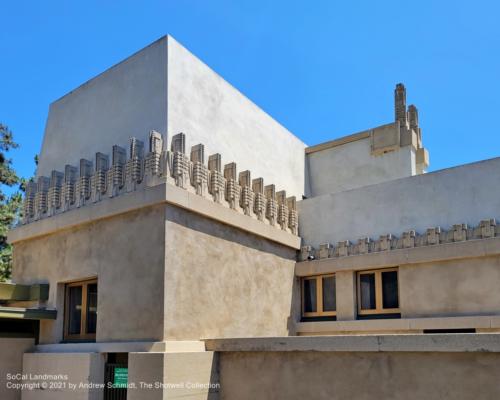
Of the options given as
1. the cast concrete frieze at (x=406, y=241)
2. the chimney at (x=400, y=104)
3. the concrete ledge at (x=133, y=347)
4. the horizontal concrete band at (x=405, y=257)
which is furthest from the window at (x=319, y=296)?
the chimney at (x=400, y=104)

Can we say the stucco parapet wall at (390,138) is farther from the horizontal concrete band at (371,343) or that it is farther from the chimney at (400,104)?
the horizontal concrete band at (371,343)

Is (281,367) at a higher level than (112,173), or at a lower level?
lower

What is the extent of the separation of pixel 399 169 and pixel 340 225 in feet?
9.92

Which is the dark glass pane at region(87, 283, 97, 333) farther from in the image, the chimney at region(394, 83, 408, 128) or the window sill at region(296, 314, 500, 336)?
the chimney at region(394, 83, 408, 128)

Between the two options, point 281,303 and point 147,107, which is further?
point 281,303

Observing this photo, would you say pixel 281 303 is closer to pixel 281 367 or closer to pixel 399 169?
pixel 281 367

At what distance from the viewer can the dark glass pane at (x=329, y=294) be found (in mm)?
13633

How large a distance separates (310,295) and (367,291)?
1.64 metres

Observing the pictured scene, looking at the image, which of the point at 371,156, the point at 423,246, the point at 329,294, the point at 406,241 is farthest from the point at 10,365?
the point at 371,156

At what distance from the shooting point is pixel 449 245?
1198 cm

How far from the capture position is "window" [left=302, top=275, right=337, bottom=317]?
13.7 m

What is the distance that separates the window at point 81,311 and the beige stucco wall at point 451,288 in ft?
23.3

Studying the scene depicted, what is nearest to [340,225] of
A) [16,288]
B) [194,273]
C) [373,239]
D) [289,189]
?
[373,239]

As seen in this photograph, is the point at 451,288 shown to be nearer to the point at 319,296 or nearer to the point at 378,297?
the point at 378,297
